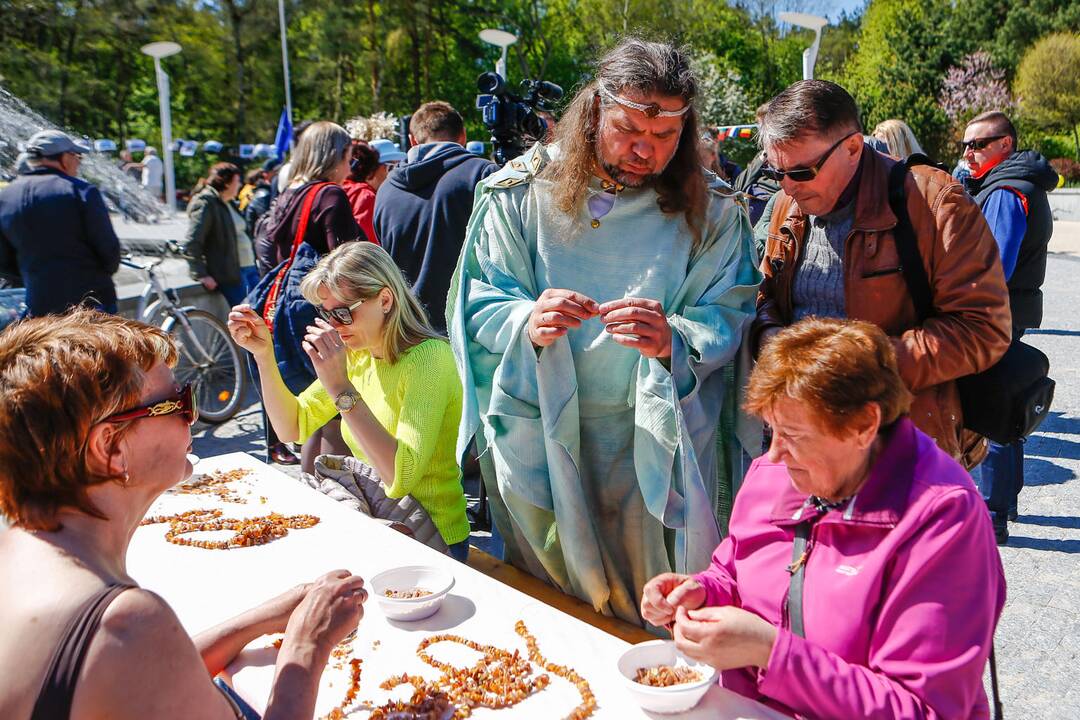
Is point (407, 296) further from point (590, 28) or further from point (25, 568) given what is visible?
point (590, 28)

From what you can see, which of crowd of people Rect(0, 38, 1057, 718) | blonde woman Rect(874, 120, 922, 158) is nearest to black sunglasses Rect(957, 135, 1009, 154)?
blonde woman Rect(874, 120, 922, 158)

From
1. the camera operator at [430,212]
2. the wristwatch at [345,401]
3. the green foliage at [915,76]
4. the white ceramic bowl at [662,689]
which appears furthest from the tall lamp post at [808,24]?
the green foliage at [915,76]

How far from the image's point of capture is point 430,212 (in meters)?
4.20

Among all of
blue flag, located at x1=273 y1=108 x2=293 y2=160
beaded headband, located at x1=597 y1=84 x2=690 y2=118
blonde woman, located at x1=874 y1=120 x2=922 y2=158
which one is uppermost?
beaded headband, located at x1=597 y1=84 x2=690 y2=118

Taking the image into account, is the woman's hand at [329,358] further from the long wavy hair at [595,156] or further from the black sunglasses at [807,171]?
the black sunglasses at [807,171]

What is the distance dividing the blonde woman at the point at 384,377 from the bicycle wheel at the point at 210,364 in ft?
11.3

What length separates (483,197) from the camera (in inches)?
95.4

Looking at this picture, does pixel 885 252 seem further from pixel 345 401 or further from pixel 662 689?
pixel 345 401

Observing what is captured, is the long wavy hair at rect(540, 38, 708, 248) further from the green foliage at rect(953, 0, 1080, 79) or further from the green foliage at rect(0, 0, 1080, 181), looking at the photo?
the green foliage at rect(953, 0, 1080, 79)

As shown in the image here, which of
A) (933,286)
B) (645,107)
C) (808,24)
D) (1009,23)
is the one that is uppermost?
(1009,23)

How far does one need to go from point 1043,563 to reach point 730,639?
3.07m

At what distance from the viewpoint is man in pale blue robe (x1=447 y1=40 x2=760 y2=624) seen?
212 centimetres

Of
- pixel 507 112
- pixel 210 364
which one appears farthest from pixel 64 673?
pixel 210 364

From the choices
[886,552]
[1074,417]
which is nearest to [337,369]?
[886,552]
